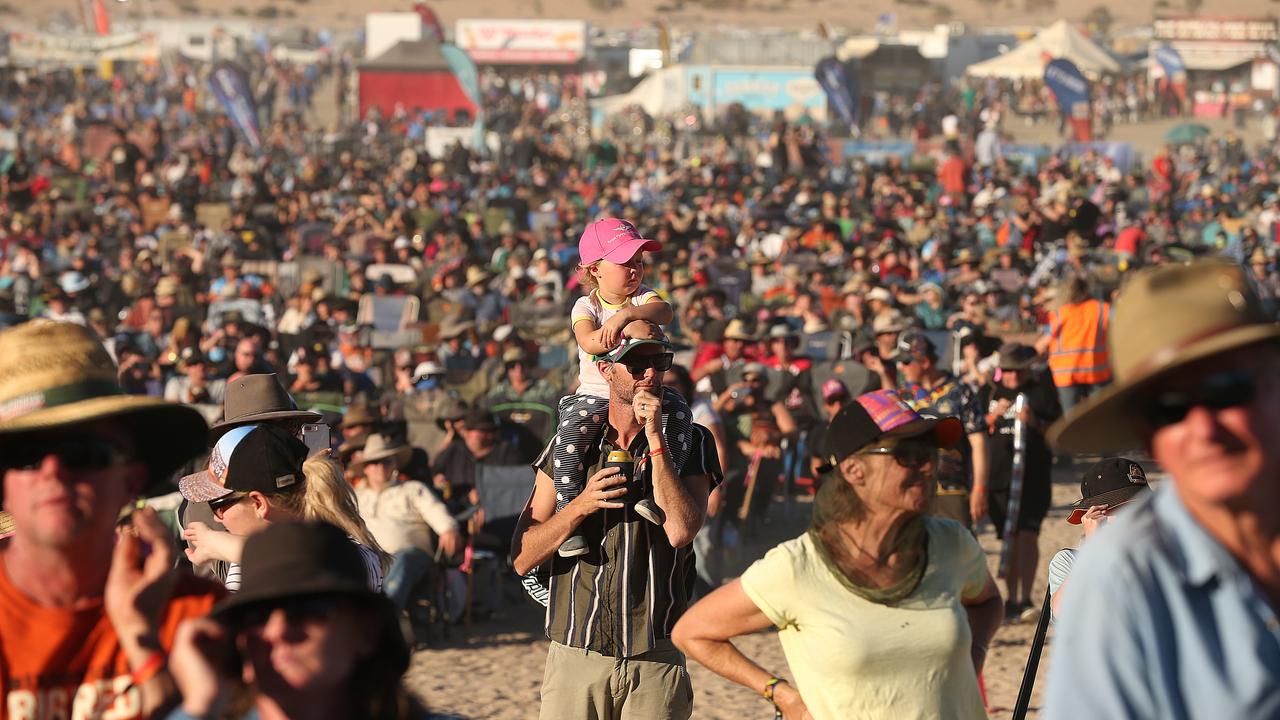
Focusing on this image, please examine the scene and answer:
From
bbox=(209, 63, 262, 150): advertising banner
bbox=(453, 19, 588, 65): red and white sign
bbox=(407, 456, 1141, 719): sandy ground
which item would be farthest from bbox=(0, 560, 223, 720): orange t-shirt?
bbox=(453, 19, 588, 65): red and white sign

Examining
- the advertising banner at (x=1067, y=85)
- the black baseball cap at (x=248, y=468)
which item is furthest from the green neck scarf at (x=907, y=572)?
the advertising banner at (x=1067, y=85)

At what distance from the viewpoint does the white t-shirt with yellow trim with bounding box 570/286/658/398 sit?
16.1 ft

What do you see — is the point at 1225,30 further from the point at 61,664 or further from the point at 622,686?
the point at 61,664

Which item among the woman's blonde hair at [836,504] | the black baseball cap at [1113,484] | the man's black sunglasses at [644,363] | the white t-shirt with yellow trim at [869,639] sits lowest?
Result: the black baseball cap at [1113,484]

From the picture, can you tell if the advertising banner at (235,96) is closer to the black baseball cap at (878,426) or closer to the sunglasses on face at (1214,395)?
the black baseball cap at (878,426)

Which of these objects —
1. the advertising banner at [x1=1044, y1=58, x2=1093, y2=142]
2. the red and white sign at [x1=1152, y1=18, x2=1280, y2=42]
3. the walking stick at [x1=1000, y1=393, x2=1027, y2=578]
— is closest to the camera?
the walking stick at [x1=1000, y1=393, x2=1027, y2=578]

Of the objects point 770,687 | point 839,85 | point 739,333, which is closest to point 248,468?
point 770,687

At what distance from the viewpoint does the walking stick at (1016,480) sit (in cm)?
881

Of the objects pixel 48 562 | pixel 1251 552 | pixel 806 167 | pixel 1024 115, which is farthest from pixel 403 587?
pixel 1024 115

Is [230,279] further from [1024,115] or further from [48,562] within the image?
[1024,115]

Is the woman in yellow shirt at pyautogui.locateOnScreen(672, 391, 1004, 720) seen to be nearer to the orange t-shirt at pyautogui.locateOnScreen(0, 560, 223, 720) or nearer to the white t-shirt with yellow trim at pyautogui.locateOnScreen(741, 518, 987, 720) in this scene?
the white t-shirt with yellow trim at pyautogui.locateOnScreen(741, 518, 987, 720)

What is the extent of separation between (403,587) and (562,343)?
6.19m

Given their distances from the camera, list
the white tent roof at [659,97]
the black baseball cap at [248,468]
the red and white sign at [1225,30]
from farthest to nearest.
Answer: the red and white sign at [1225,30] → the white tent roof at [659,97] → the black baseball cap at [248,468]

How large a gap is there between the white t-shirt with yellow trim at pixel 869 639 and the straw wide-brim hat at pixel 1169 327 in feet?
4.08
